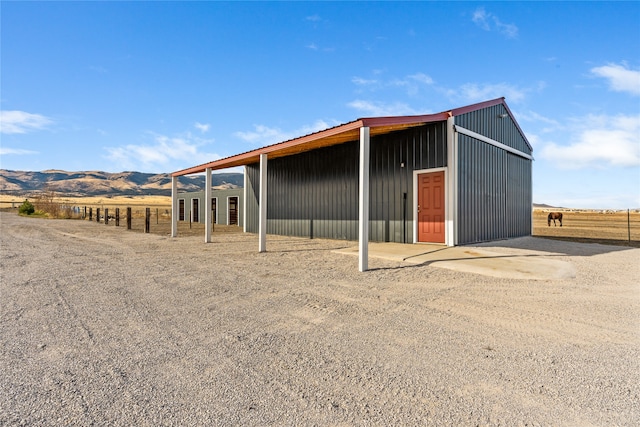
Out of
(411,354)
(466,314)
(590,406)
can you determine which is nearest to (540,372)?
(590,406)

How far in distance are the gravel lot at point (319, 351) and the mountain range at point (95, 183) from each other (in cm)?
12206

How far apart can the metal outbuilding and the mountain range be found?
11434cm

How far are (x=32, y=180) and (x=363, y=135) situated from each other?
208 m

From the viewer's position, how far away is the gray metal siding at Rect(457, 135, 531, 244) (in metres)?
9.41

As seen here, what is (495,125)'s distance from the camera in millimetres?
11219

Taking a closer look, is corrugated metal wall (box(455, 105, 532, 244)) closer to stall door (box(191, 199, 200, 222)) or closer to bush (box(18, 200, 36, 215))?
stall door (box(191, 199, 200, 222))

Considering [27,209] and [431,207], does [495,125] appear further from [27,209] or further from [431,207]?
[27,209]

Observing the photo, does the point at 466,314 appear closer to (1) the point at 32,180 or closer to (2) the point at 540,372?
(2) the point at 540,372

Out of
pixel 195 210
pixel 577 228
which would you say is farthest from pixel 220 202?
pixel 577 228

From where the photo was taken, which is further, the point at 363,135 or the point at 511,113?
the point at 511,113

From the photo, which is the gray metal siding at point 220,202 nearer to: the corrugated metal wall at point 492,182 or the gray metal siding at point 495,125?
the corrugated metal wall at point 492,182

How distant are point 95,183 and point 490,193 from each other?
163 m

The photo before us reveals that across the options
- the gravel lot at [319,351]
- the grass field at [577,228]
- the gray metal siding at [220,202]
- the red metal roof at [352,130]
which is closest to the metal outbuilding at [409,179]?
the red metal roof at [352,130]

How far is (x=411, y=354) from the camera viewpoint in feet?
8.80
